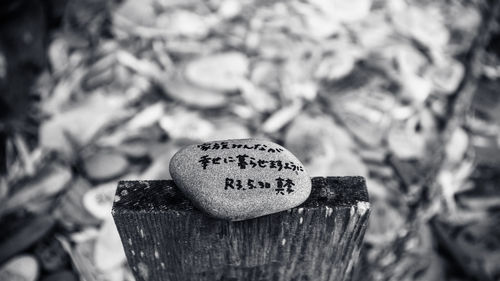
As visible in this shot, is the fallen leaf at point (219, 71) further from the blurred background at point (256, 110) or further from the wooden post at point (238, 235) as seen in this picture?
the wooden post at point (238, 235)

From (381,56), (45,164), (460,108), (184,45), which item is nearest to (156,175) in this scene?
(45,164)

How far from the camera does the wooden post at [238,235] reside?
90 cm

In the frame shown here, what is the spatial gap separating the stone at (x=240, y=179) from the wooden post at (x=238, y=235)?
0.05 metres

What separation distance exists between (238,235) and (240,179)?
5.8 inches

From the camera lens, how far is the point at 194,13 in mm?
3221

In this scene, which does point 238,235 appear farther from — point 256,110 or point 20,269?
point 256,110

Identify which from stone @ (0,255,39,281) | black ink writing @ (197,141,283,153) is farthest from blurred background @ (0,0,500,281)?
black ink writing @ (197,141,283,153)

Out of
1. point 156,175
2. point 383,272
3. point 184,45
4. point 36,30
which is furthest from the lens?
point 184,45

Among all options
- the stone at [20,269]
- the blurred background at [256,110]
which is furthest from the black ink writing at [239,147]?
the stone at [20,269]

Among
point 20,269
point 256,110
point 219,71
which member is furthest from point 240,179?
point 219,71

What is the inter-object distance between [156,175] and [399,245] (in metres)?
1.34

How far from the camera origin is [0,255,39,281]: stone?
6.14 ft

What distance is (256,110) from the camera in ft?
8.50

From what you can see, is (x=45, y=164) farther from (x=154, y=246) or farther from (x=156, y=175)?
(x=154, y=246)
